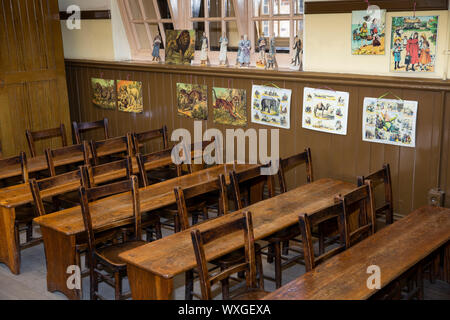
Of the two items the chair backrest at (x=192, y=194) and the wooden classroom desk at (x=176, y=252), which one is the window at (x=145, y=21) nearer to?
the chair backrest at (x=192, y=194)

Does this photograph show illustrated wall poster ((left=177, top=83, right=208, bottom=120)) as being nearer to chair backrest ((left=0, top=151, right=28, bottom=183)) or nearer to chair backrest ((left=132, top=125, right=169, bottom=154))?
chair backrest ((left=132, top=125, right=169, bottom=154))

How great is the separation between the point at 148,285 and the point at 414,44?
9.95 feet

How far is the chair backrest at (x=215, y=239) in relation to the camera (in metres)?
3.09

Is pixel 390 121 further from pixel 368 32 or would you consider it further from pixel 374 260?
pixel 374 260

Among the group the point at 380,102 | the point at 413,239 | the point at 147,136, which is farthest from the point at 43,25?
the point at 413,239

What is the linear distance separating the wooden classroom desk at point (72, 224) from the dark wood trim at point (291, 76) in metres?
1.72

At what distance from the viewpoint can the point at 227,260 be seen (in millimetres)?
3795

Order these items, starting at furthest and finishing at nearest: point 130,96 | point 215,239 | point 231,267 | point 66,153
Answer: point 130,96 → point 66,153 → point 231,267 → point 215,239

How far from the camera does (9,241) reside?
186 inches

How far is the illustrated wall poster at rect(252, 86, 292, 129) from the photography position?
18.0 feet

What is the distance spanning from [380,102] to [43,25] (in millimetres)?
4613

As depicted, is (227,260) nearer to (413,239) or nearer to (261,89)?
(413,239)

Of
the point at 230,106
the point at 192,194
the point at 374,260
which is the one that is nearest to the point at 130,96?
the point at 230,106

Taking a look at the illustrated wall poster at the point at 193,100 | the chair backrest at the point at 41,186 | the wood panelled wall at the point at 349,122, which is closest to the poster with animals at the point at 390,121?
the wood panelled wall at the point at 349,122
